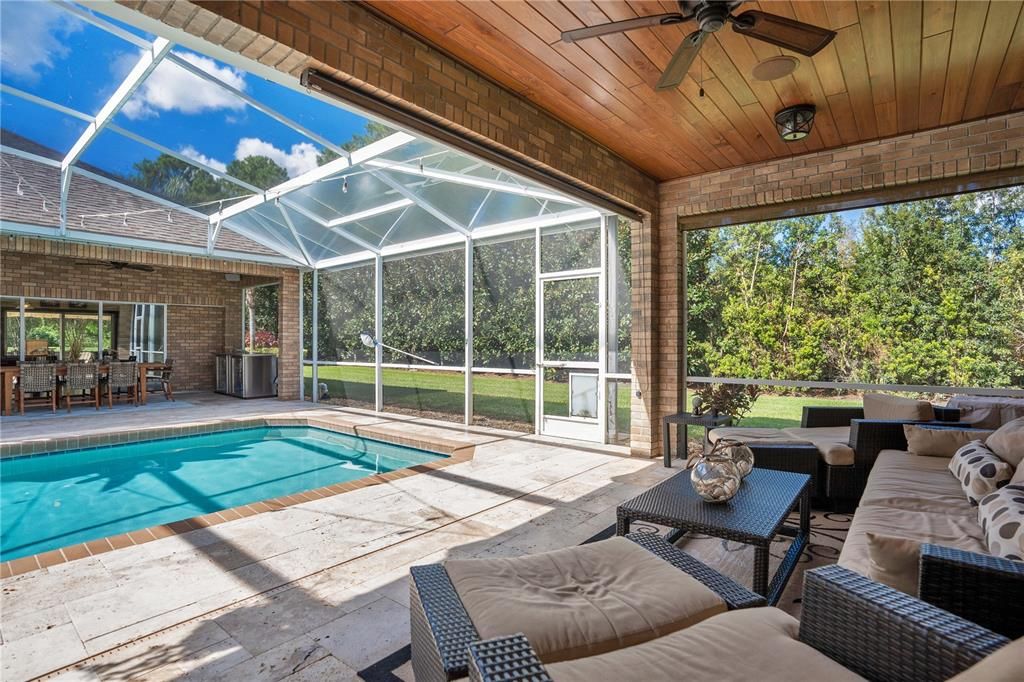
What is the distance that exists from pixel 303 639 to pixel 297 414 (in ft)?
21.8

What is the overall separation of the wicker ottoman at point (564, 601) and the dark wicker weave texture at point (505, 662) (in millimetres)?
195

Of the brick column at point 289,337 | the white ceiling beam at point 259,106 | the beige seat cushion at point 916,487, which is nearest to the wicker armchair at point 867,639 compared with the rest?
the beige seat cushion at point 916,487

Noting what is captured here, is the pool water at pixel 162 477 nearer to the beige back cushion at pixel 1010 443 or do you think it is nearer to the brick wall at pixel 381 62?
the brick wall at pixel 381 62

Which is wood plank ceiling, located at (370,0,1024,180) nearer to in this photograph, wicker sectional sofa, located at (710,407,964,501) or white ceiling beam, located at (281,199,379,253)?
wicker sectional sofa, located at (710,407,964,501)

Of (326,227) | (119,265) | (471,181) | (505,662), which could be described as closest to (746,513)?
(505,662)

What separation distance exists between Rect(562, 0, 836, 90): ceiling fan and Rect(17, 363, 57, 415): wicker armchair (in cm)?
1039

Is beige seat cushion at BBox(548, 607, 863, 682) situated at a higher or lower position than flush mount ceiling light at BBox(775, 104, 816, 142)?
lower

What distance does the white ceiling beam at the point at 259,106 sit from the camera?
4.14 meters

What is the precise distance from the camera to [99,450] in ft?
20.7

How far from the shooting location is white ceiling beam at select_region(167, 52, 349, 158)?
4141 millimetres

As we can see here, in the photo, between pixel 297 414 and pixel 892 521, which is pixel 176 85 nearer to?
pixel 297 414

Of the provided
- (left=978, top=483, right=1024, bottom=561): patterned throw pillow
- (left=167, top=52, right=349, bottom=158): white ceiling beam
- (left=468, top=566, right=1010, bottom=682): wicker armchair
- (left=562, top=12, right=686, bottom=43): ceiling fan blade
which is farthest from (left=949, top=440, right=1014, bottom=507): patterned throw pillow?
(left=167, top=52, right=349, bottom=158): white ceiling beam

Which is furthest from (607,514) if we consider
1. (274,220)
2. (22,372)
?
(22,372)

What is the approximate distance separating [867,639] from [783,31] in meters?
2.41
